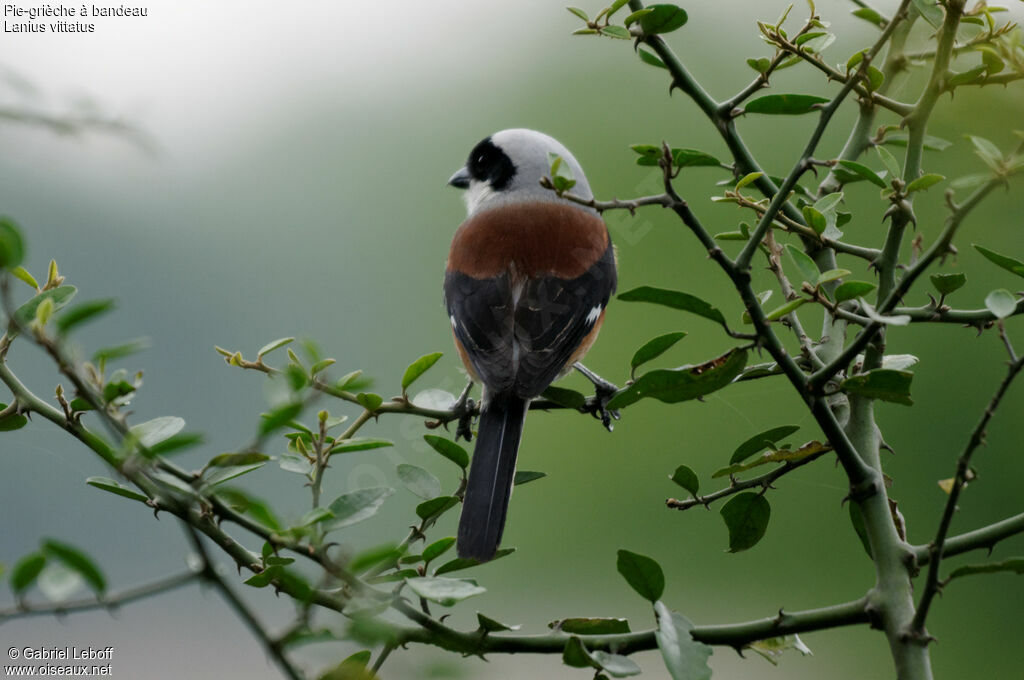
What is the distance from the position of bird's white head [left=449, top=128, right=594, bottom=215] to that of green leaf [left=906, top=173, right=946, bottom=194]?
116 cm

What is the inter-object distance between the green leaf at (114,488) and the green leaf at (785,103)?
0.74m

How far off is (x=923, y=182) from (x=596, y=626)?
0.53 m

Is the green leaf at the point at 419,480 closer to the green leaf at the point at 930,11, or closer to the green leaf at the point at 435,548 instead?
the green leaf at the point at 435,548

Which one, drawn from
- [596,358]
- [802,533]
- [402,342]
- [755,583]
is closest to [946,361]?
[802,533]

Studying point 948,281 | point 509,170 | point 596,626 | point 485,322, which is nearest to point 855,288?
point 948,281

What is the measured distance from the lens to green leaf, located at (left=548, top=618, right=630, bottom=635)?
0.86 meters

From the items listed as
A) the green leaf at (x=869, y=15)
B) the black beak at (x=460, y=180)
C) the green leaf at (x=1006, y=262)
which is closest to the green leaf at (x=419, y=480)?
the green leaf at (x=1006, y=262)

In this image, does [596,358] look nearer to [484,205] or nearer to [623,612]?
[623,612]

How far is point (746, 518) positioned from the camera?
108cm

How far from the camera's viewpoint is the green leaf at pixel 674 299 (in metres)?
0.83

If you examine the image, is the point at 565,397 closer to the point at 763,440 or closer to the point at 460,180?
the point at 763,440

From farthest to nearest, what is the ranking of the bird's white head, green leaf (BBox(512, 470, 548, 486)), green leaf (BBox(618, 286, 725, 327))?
the bird's white head < green leaf (BBox(512, 470, 548, 486)) < green leaf (BBox(618, 286, 725, 327))

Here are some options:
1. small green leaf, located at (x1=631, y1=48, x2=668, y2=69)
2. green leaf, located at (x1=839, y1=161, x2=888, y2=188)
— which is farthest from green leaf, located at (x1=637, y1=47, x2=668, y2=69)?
green leaf, located at (x1=839, y1=161, x2=888, y2=188)

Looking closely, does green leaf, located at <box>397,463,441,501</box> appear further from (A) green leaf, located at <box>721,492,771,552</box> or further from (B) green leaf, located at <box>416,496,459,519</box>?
(A) green leaf, located at <box>721,492,771,552</box>
